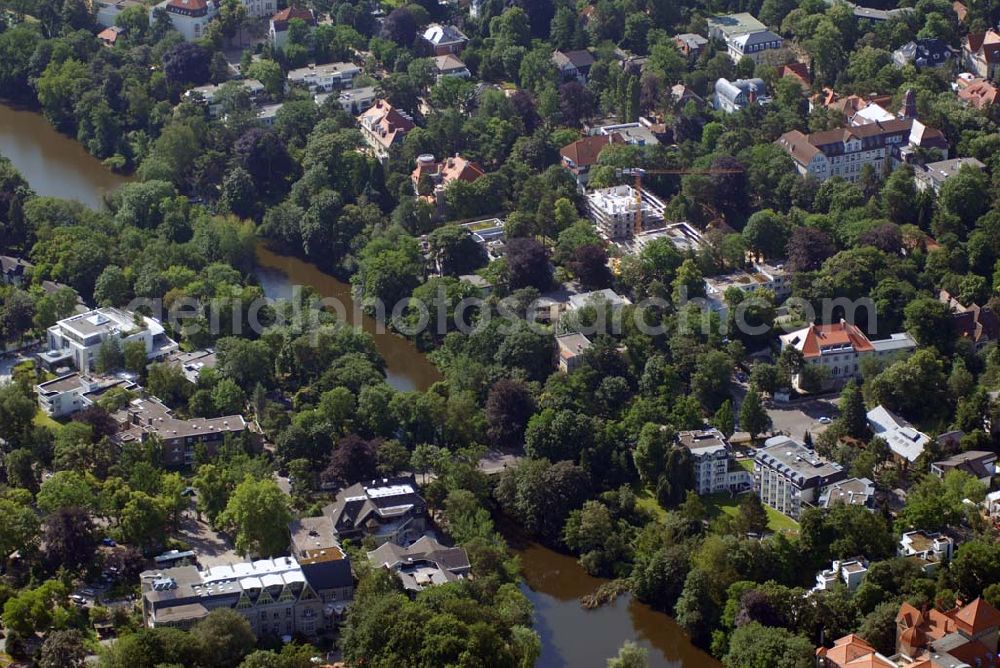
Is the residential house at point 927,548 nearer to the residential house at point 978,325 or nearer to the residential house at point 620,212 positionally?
the residential house at point 978,325

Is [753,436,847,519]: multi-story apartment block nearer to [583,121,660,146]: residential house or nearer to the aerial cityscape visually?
the aerial cityscape

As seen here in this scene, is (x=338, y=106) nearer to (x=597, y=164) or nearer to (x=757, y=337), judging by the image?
(x=597, y=164)

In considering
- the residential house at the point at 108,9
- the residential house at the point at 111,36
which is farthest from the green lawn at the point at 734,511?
the residential house at the point at 108,9

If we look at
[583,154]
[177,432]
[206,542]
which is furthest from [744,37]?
[206,542]

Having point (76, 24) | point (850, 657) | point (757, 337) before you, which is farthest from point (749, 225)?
point (76, 24)

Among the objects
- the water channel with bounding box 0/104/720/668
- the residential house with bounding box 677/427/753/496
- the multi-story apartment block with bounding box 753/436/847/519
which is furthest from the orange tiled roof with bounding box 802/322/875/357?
the water channel with bounding box 0/104/720/668

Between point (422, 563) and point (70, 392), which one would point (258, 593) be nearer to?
point (422, 563)
